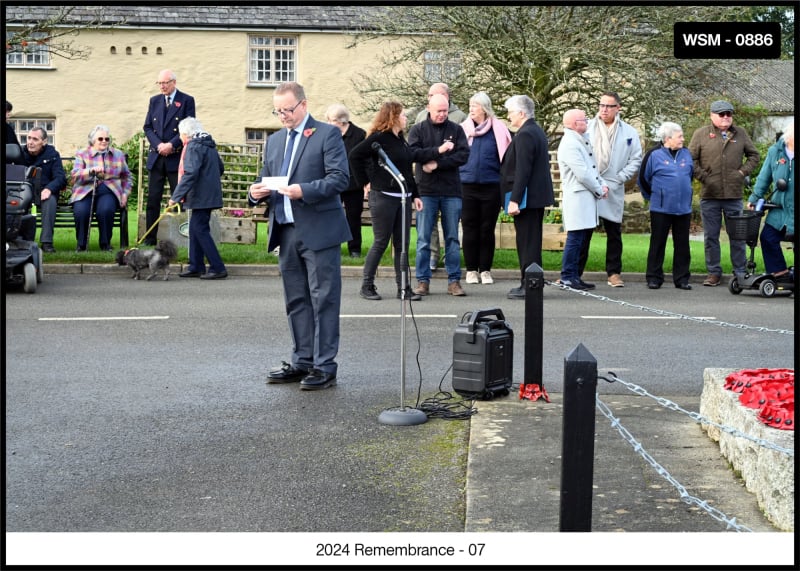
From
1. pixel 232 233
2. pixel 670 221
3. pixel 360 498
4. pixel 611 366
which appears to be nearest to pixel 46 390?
pixel 360 498

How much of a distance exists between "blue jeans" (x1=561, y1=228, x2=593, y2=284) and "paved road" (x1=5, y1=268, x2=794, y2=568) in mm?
203

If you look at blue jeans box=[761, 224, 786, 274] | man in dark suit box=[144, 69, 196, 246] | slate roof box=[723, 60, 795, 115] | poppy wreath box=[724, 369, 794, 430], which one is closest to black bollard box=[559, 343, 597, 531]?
poppy wreath box=[724, 369, 794, 430]

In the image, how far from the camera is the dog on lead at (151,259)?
14805mm

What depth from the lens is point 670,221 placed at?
1477 centimetres

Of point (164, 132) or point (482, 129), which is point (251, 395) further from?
point (164, 132)

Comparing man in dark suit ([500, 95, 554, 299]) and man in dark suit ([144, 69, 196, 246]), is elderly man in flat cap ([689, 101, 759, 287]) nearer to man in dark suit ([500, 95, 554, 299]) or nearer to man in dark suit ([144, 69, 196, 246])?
man in dark suit ([500, 95, 554, 299])

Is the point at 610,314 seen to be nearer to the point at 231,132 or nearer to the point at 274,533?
the point at 274,533

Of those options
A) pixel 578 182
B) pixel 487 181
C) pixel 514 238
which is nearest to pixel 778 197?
pixel 578 182

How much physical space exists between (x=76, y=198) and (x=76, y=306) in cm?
461

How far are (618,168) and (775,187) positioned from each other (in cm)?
188

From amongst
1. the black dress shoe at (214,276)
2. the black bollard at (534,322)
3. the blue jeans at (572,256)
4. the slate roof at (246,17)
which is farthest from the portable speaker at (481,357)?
the slate roof at (246,17)

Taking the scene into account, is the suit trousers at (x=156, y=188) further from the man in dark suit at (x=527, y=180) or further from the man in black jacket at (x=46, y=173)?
the man in dark suit at (x=527, y=180)

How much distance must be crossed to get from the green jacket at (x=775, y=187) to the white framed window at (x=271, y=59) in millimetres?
26593

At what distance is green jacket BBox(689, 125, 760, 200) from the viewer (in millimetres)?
14984
